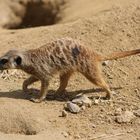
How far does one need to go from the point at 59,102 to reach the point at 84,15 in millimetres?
2222

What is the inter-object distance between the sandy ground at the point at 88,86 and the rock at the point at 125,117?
1.3 inches

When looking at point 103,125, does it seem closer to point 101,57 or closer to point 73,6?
point 101,57

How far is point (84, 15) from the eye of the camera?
7.30 metres

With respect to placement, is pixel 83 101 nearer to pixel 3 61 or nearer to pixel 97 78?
pixel 97 78

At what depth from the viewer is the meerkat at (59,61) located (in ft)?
17.7

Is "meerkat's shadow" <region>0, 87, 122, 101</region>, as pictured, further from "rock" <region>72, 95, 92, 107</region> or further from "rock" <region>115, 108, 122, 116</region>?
"rock" <region>115, 108, 122, 116</region>

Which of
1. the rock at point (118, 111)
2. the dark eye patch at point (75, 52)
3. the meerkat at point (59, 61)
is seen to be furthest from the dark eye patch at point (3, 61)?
Answer: the rock at point (118, 111)

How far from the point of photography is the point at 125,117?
5.05 metres

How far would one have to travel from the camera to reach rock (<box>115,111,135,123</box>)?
5.02 metres

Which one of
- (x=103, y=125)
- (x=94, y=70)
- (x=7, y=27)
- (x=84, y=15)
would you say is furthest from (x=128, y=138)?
(x=7, y=27)

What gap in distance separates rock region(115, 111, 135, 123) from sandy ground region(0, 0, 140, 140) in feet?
0.11

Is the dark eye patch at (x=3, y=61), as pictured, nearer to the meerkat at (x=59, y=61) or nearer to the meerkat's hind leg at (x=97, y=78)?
the meerkat at (x=59, y=61)

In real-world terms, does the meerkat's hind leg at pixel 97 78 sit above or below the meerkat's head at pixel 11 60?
below

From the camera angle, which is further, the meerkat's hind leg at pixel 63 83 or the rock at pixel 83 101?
the meerkat's hind leg at pixel 63 83
